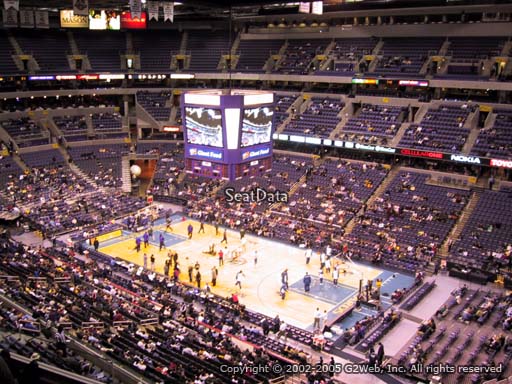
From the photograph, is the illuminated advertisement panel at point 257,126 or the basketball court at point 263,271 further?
the basketball court at point 263,271

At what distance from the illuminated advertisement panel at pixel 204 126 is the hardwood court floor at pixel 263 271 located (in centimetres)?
865

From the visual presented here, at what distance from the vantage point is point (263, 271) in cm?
3108

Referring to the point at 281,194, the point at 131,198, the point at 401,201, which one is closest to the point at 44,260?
the point at 131,198

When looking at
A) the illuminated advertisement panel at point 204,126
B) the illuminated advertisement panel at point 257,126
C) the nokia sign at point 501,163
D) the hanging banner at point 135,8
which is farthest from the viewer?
the nokia sign at point 501,163

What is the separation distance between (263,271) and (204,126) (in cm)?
1087

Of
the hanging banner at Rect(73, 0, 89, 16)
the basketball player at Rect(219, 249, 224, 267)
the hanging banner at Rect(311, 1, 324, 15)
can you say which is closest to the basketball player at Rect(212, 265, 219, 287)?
the basketball player at Rect(219, 249, 224, 267)

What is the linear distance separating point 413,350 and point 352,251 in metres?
12.7

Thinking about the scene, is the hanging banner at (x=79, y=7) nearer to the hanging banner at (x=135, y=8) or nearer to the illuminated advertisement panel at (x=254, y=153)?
the hanging banner at (x=135, y=8)

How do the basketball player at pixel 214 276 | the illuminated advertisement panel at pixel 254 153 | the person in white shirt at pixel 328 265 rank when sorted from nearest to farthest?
1. the illuminated advertisement panel at pixel 254 153
2. the basketball player at pixel 214 276
3. the person in white shirt at pixel 328 265

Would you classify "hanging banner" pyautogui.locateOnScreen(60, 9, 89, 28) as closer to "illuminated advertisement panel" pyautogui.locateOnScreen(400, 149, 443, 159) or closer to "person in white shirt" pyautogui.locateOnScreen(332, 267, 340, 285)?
"person in white shirt" pyautogui.locateOnScreen(332, 267, 340, 285)

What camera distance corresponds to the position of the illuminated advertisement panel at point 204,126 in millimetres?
23633

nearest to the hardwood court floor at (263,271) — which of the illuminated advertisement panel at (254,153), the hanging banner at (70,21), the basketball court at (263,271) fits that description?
the basketball court at (263,271)

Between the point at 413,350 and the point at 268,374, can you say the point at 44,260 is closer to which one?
the point at 268,374

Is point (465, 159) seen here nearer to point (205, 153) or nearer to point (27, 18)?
point (205, 153)
